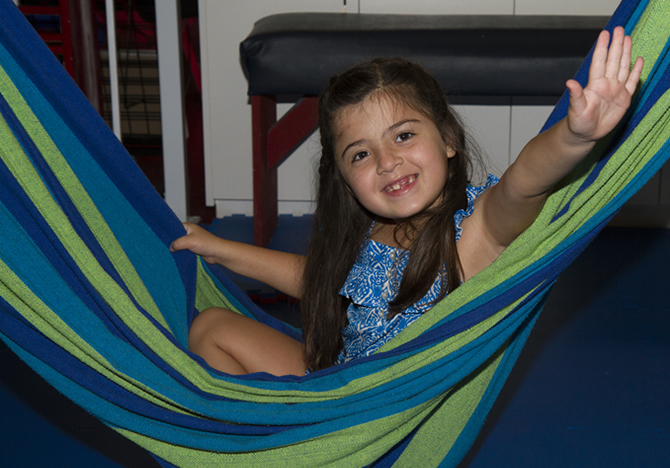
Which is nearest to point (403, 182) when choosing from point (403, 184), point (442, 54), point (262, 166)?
point (403, 184)

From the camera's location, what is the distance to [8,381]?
1.42 metres

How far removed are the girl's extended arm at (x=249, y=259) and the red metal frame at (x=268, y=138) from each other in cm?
102

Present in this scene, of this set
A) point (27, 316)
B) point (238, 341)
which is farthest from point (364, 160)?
point (27, 316)

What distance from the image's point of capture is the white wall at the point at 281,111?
8.09 ft

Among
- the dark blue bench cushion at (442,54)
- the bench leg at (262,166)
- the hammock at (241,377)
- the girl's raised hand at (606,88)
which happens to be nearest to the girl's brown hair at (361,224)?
the hammock at (241,377)

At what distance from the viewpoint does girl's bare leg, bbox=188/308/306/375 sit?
1.04 metres

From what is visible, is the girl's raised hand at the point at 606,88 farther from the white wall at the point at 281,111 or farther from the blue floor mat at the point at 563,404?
the white wall at the point at 281,111

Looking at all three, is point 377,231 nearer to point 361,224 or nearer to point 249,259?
point 361,224

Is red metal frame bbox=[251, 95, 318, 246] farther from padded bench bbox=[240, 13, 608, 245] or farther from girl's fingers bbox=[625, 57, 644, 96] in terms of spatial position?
girl's fingers bbox=[625, 57, 644, 96]

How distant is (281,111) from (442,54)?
3.02 feet

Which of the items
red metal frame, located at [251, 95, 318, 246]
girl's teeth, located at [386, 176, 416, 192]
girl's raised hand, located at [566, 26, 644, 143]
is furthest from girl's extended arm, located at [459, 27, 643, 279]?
red metal frame, located at [251, 95, 318, 246]

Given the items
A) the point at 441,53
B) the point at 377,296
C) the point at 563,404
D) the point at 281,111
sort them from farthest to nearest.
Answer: the point at 281,111, the point at 441,53, the point at 563,404, the point at 377,296

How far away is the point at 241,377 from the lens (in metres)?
0.88

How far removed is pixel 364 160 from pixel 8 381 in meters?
0.97
